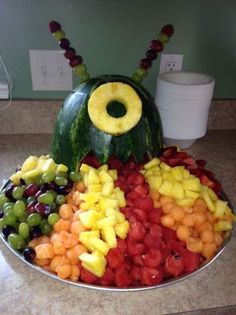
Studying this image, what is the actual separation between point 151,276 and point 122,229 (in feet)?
0.28

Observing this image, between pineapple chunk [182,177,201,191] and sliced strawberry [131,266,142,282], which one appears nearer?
sliced strawberry [131,266,142,282]

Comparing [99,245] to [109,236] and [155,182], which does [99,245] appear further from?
[155,182]


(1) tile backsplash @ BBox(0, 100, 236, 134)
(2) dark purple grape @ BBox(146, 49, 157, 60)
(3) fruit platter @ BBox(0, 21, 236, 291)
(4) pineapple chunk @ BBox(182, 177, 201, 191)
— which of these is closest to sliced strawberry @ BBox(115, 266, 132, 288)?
(3) fruit platter @ BBox(0, 21, 236, 291)

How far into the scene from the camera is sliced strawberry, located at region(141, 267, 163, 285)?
0.52 meters

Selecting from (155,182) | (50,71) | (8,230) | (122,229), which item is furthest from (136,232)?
(50,71)

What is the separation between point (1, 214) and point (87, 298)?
0.23m

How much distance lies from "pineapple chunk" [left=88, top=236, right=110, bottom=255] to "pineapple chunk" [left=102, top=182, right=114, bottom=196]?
90 millimetres

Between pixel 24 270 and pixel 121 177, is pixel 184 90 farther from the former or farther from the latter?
pixel 24 270

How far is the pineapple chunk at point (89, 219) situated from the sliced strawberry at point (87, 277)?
2.7 inches

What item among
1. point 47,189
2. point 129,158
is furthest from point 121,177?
point 47,189

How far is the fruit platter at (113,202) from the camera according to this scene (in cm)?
53

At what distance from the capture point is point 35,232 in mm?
571

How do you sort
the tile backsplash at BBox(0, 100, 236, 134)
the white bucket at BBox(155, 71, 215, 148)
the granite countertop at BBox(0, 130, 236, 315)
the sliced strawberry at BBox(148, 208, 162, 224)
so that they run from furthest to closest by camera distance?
the tile backsplash at BBox(0, 100, 236, 134), the white bucket at BBox(155, 71, 215, 148), the sliced strawberry at BBox(148, 208, 162, 224), the granite countertop at BBox(0, 130, 236, 315)

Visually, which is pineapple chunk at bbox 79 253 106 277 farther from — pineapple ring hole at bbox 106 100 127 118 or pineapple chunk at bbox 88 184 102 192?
pineapple ring hole at bbox 106 100 127 118
